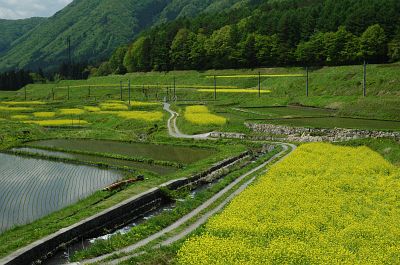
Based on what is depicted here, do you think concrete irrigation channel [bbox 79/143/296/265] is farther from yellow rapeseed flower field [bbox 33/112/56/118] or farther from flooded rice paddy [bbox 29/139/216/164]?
yellow rapeseed flower field [bbox 33/112/56/118]

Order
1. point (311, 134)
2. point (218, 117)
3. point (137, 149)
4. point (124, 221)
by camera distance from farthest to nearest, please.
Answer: point (218, 117)
point (311, 134)
point (137, 149)
point (124, 221)

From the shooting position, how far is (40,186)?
2133 centimetres

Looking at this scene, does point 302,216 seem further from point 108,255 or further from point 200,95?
point 200,95

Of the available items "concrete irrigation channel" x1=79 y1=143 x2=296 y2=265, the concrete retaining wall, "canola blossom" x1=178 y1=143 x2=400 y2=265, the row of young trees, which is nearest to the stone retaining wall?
"canola blossom" x1=178 y1=143 x2=400 y2=265

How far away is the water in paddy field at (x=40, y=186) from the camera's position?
56.8ft

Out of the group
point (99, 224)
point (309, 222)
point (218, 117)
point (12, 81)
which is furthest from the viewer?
point (12, 81)

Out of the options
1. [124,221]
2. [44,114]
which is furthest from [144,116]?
[124,221]

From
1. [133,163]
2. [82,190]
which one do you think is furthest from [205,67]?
[82,190]

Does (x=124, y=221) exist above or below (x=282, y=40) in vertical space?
below

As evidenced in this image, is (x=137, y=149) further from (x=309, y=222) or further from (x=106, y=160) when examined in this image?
(x=309, y=222)

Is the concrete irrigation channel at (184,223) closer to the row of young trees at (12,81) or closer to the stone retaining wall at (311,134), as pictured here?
the stone retaining wall at (311,134)

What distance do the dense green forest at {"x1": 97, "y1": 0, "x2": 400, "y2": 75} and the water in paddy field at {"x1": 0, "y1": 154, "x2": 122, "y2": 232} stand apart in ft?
230

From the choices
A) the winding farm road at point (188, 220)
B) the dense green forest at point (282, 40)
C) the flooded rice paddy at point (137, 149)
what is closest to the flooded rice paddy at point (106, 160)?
the flooded rice paddy at point (137, 149)

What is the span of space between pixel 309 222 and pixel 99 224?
7.45 meters
